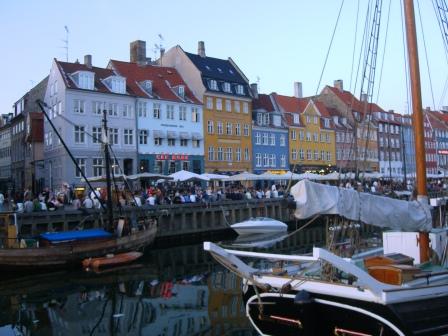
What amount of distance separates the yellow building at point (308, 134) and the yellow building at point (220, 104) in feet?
26.7

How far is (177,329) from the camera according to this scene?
14.3 metres

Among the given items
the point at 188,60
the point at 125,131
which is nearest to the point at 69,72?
the point at 125,131

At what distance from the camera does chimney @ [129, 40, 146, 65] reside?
5956 cm

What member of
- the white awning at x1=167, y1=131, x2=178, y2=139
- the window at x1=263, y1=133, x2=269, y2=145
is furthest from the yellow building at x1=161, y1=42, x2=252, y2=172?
the white awning at x1=167, y1=131, x2=178, y2=139

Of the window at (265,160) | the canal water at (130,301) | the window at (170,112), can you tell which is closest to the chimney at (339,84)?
the window at (265,160)

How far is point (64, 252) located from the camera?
2403 centimetres

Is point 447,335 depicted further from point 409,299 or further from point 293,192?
point 293,192

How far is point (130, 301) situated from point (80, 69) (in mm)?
35038

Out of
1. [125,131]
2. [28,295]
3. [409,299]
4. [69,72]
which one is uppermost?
[69,72]

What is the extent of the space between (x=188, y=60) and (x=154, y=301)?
43.7 m

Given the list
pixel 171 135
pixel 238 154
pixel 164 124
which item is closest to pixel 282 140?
pixel 238 154

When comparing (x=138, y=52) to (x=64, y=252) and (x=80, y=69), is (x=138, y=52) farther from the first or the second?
(x=64, y=252)

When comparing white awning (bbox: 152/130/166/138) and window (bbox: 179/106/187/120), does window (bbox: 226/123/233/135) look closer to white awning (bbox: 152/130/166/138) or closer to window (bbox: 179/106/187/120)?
window (bbox: 179/106/187/120)

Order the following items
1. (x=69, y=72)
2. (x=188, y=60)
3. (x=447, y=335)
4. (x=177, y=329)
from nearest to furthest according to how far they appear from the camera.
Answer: (x=447, y=335) < (x=177, y=329) < (x=69, y=72) < (x=188, y=60)
